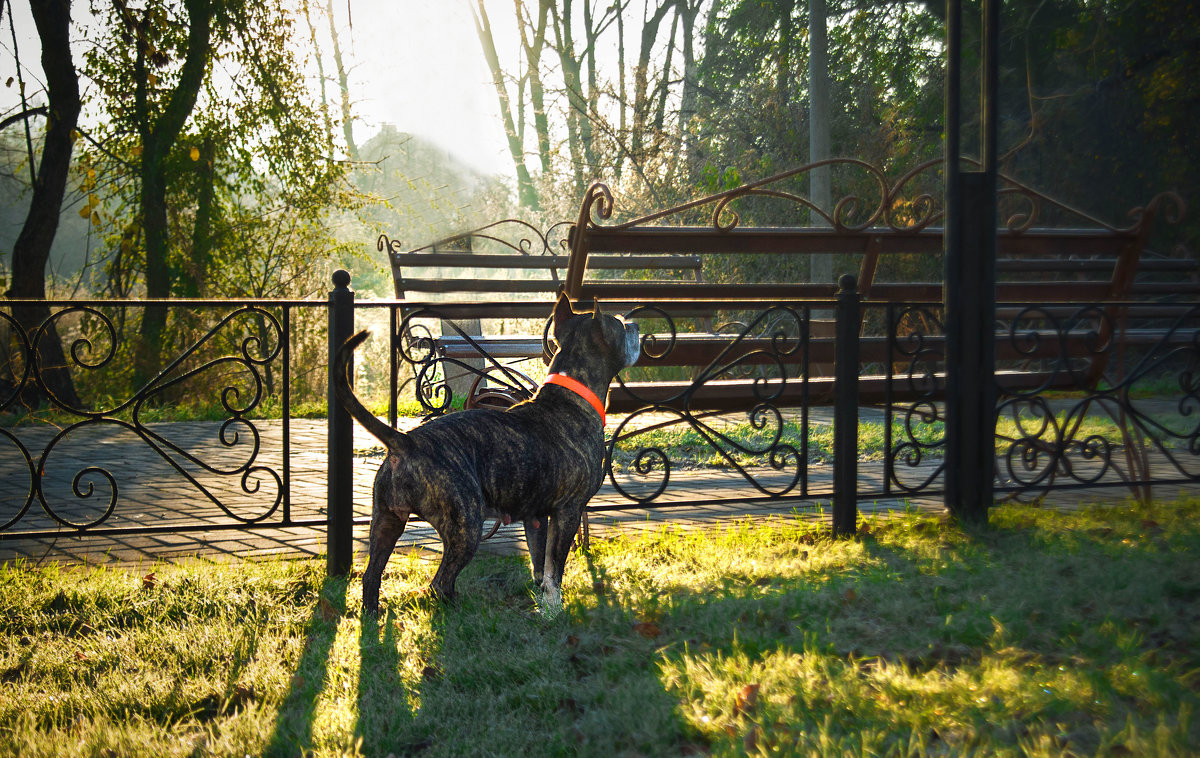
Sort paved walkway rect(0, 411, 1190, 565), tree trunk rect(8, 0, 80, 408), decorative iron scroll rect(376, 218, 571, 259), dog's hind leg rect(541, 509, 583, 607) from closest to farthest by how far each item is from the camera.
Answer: dog's hind leg rect(541, 509, 583, 607)
paved walkway rect(0, 411, 1190, 565)
decorative iron scroll rect(376, 218, 571, 259)
tree trunk rect(8, 0, 80, 408)

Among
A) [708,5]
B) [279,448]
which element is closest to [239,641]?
[279,448]

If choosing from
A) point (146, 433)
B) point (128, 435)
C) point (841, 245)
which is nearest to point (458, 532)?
point (146, 433)

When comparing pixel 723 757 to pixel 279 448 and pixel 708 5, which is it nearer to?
pixel 279 448

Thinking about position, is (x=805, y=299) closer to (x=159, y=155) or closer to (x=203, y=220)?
(x=203, y=220)

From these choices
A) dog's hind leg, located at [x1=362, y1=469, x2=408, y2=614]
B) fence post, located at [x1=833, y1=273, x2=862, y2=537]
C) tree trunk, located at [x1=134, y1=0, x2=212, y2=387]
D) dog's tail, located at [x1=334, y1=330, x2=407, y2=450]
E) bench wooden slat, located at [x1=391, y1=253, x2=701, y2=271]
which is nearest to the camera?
dog's tail, located at [x1=334, y1=330, x2=407, y2=450]

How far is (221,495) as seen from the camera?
5.79 m

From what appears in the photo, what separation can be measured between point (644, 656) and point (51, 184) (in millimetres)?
9798

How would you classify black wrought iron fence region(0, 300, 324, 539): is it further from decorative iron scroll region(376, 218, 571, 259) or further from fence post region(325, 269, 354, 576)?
decorative iron scroll region(376, 218, 571, 259)

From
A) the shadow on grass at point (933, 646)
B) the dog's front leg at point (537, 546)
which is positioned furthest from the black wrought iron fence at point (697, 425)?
the shadow on grass at point (933, 646)

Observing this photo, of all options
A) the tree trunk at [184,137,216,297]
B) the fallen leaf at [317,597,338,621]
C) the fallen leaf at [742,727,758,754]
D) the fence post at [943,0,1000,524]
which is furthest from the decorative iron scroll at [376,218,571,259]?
the fallen leaf at [742,727,758,754]

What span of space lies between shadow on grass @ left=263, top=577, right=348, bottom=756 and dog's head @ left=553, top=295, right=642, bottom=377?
140 cm

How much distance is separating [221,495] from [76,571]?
1.66 meters

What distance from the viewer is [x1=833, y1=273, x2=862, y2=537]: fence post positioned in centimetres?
448

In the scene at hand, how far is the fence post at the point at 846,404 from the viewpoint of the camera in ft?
14.7
